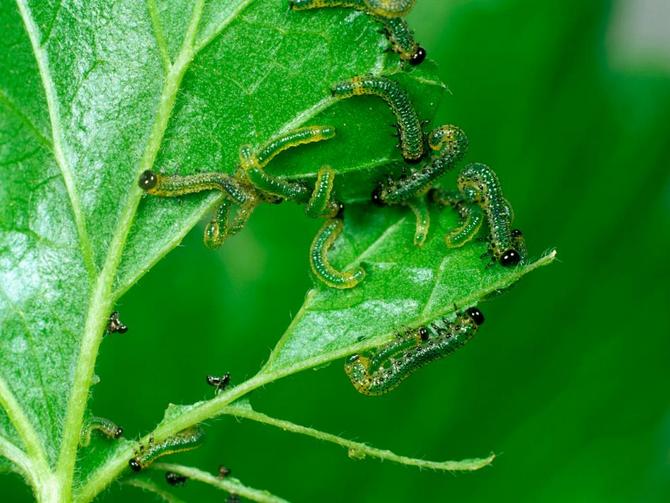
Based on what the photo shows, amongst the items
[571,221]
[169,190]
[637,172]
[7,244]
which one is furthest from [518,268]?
[637,172]

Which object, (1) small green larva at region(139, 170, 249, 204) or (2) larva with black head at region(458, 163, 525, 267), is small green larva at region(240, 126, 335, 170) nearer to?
(1) small green larva at region(139, 170, 249, 204)

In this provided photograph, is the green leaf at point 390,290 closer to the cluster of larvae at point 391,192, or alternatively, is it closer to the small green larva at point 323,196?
the cluster of larvae at point 391,192

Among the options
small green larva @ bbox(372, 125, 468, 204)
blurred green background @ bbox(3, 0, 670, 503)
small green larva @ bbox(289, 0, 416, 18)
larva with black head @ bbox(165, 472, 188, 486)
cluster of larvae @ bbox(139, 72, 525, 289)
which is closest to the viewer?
small green larva @ bbox(289, 0, 416, 18)

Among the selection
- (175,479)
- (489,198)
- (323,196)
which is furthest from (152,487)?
(489,198)

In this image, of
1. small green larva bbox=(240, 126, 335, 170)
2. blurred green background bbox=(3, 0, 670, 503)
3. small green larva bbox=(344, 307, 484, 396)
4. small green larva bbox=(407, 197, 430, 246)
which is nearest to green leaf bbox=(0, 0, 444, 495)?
small green larva bbox=(240, 126, 335, 170)

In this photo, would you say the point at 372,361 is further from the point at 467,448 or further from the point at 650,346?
the point at 650,346

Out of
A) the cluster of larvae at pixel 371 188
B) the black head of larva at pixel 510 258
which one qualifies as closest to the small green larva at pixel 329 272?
the cluster of larvae at pixel 371 188

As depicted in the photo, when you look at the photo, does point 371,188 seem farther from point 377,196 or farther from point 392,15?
point 392,15
